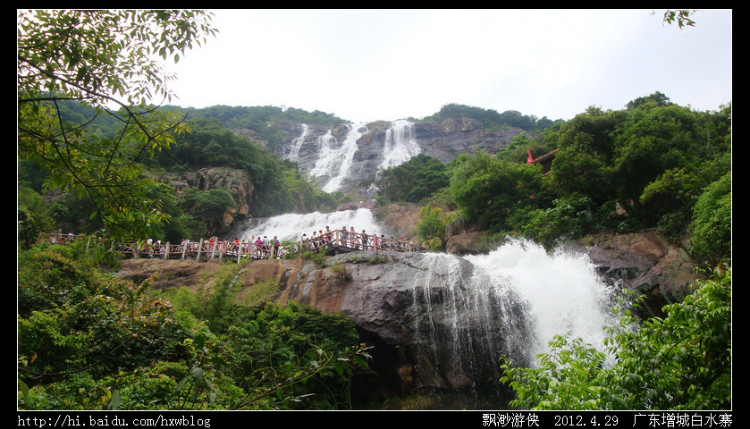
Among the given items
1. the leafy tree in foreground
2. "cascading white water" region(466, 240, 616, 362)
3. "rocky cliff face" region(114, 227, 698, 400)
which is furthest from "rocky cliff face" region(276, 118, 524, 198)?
the leafy tree in foreground

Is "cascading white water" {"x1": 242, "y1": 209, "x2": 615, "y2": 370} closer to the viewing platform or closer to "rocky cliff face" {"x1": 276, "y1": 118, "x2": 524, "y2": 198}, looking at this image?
the viewing platform

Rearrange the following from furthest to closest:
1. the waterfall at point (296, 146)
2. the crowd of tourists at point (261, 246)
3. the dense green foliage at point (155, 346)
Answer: the waterfall at point (296, 146) → the crowd of tourists at point (261, 246) → the dense green foliage at point (155, 346)

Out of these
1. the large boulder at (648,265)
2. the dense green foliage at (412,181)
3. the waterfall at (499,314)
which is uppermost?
the dense green foliage at (412,181)

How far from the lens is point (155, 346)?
7.34m

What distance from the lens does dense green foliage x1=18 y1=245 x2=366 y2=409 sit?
273 cm

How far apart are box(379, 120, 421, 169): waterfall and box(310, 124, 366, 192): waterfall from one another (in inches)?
171

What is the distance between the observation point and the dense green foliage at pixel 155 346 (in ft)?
8.97

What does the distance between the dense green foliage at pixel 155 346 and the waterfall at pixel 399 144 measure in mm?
42212

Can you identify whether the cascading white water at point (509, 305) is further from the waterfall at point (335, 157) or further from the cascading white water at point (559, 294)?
the waterfall at point (335, 157)

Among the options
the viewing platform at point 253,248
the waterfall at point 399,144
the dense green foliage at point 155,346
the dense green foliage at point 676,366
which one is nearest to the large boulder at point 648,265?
the dense green foliage at point 676,366

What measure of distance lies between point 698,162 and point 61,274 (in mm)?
18046

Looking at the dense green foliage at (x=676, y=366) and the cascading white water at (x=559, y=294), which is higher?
the dense green foliage at (x=676, y=366)

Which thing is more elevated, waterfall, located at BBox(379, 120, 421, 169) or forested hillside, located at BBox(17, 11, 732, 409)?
waterfall, located at BBox(379, 120, 421, 169)
